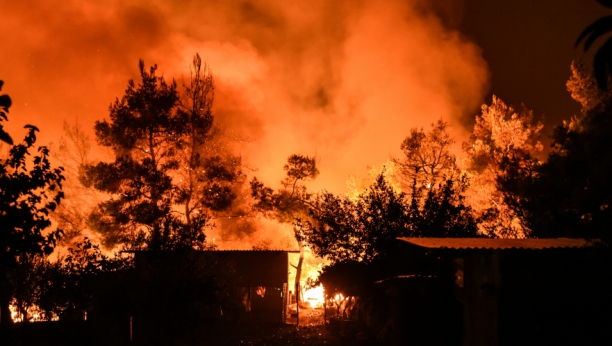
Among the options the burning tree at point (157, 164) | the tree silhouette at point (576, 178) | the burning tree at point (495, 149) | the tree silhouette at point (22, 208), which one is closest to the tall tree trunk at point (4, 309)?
the tree silhouette at point (22, 208)

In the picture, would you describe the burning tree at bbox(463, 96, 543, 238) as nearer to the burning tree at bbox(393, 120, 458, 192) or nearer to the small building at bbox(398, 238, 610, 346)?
the burning tree at bbox(393, 120, 458, 192)

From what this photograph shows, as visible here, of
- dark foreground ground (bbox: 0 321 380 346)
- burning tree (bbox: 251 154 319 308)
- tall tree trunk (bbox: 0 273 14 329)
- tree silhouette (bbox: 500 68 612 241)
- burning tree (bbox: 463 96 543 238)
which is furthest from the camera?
burning tree (bbox: 463 96 543 238)

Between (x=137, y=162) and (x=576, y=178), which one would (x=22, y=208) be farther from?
(x=576, y=178)

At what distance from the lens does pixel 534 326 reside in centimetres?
923

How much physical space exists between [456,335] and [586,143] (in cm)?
1080

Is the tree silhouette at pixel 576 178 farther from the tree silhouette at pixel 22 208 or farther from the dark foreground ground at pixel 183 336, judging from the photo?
the tree silhouette at pixel 22 208

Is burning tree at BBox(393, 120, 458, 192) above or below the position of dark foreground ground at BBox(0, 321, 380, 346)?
above

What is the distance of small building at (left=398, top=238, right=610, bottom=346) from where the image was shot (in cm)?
910

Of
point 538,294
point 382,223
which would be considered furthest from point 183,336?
point 538,294

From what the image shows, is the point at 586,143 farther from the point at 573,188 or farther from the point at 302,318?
the point at 302,318

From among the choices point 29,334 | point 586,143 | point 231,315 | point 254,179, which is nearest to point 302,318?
point 231,315

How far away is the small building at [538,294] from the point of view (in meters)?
9.10

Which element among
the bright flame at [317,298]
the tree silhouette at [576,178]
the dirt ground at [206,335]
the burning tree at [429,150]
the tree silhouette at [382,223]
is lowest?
the bright flame at [317,298]

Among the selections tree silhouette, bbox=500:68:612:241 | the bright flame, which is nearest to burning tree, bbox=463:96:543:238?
tree silhouette, bbox=500:68:612:241
